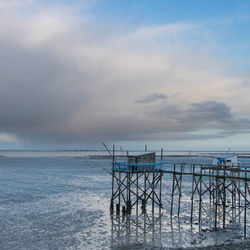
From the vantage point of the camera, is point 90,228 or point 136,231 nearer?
point 136,231

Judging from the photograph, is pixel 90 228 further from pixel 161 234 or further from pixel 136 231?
pixel 161 234

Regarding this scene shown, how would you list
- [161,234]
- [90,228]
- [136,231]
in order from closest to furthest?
1. [161,234]
2. [136,231]
3. [90,228]

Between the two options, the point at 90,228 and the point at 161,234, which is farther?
the point at 90,228

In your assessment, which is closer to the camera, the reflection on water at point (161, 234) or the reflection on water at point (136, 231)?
the reflection on water at point (161, 234)

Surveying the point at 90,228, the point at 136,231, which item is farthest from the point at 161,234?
the point at 90,228

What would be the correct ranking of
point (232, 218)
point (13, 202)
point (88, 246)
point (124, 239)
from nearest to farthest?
point (88, 246)
point (124, 239)
point (232, 218)
point (13, 202)

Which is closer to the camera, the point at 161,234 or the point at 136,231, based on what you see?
Result: the point at 161,234

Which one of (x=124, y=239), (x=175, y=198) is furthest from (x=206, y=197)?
(x=124, y=239)

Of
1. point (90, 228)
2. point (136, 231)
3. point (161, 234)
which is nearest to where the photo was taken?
point (161, 234)

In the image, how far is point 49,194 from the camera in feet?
148

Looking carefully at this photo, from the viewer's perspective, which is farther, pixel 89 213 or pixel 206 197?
pixel 206 197

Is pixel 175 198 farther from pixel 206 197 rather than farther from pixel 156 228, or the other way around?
pixel 156 228

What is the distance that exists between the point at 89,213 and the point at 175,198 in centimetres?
1471

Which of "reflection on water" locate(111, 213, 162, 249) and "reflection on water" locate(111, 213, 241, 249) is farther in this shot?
"reflection on water" locate(111, 213, 162, 249)
